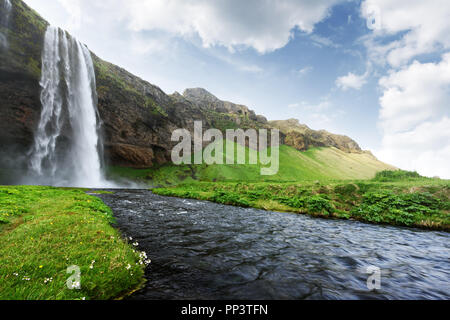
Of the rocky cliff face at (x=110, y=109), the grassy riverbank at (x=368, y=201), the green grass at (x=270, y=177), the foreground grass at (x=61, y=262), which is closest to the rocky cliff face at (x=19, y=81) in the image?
the rocky cliff face at (x=110, y=109)

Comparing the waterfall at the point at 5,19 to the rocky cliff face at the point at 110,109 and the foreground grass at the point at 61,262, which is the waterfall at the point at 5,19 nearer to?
the rocky cliff face at the point at 110,109

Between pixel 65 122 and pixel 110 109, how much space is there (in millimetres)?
18609

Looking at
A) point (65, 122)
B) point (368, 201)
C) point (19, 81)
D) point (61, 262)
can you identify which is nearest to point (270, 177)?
point (368, 201)

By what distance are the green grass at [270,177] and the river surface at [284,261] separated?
133 feet

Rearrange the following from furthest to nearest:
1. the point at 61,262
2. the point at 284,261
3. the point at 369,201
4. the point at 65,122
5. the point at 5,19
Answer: the point at 65,122 < the point at 5,19 < the point at 369,201 < the point at 284,261 < the point at 61,262

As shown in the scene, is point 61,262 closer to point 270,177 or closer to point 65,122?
point 65,122

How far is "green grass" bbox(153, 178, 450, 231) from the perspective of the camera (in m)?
17.2

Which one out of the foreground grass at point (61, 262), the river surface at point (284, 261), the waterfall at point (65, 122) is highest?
the waterfall at point (65, 122)

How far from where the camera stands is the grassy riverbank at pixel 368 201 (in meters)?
17.2

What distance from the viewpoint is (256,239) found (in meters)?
11.7

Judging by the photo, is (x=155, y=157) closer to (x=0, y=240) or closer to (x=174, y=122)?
(x=174, y=122)

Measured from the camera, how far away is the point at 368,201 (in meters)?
21.0

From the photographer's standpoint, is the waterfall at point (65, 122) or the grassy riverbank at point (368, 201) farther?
the waterfall at point (65, 122)
